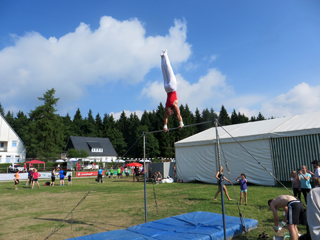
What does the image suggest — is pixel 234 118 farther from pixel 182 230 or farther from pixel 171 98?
pixel 182 230

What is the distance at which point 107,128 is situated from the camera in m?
68.7

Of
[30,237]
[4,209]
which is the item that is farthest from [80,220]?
[4,209]

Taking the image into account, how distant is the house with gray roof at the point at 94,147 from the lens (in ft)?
159

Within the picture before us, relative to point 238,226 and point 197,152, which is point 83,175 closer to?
A: point 197,152

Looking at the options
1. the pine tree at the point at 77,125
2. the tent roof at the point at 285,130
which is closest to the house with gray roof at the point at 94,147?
the pine tree at the point at 77,125

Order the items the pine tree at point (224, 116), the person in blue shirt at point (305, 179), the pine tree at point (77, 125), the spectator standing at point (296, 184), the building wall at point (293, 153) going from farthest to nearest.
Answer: the pine tree at point (77, 125) < the pine tree at point (224, 116) < the building wall at point (293, 153) < the spectator standing at point (296, 184) < the person in blue shirt at point (305, 179)

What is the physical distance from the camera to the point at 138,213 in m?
8.02

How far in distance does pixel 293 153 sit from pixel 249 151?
271 cm

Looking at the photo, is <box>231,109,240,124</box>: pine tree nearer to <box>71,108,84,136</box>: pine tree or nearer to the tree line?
the tree line

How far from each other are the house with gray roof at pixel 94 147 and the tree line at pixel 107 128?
245 centimetres

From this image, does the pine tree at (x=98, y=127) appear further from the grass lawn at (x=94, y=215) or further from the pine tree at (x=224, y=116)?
the grass lawn at (x=94, y=215)

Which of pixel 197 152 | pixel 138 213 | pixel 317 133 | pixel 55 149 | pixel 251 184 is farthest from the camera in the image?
pixel 55 149

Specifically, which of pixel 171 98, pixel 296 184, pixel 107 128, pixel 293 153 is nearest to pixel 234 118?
pixel 107 128

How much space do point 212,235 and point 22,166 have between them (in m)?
36.7
